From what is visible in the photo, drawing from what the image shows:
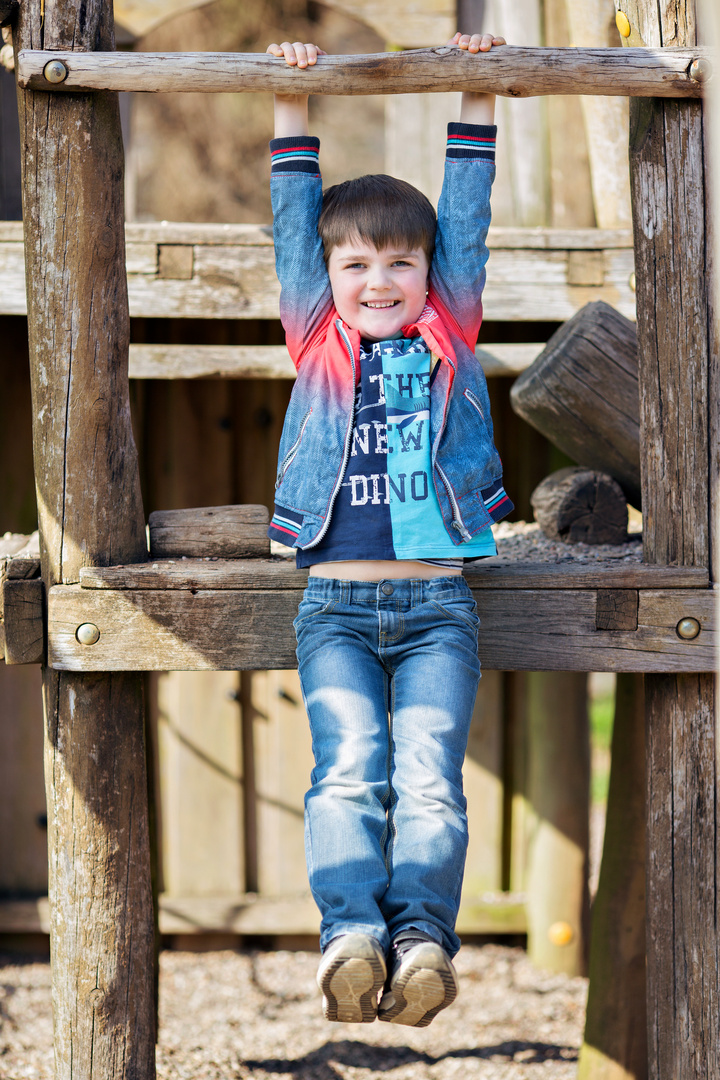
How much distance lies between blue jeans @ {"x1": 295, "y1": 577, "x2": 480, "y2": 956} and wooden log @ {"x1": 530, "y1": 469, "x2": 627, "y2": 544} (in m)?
0.90

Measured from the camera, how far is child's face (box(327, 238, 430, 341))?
2260 millimetres

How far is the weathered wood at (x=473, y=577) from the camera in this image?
2.45 meters

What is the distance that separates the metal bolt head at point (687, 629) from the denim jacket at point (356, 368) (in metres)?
0.54

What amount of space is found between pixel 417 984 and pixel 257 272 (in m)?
2.50

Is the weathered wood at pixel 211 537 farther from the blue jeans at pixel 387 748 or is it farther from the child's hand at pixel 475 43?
the child's hand at pixel 475 43

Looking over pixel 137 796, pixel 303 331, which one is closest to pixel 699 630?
pixel 303 331

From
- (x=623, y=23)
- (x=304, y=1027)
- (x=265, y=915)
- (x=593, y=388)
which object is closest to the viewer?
→ (x=623, y=23)

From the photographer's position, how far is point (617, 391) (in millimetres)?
3029

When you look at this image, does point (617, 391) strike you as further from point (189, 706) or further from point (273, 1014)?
point (273, 1014)

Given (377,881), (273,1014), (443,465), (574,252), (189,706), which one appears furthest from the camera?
(189,706)

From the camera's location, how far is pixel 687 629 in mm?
2469

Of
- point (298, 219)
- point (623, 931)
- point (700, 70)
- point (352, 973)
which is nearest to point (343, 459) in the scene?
point (298, 219)

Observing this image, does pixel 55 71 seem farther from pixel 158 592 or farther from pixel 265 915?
pixel 265 915

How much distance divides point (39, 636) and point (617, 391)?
1796 millimetres
